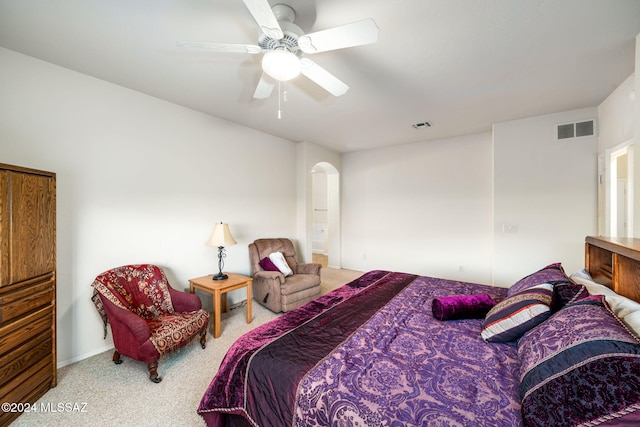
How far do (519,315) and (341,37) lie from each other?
1.81 meters

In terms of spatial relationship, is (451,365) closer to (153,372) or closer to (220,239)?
(153,372)

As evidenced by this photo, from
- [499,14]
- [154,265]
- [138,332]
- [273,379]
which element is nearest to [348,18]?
[499,14]

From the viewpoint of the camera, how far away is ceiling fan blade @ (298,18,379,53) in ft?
4.28

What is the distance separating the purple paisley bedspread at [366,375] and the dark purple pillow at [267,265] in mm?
1810

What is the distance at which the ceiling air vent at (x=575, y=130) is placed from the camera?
316cm

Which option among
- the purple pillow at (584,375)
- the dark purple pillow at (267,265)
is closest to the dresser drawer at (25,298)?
the dark purple pillow at (267,265)

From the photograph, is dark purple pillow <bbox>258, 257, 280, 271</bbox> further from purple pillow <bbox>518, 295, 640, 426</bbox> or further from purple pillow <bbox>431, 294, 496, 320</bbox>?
purple pillow <bbox>518, 295, 640, 426</bbox>

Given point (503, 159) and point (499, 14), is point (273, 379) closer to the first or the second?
point (499, 14)

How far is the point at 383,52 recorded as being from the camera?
6.66 feet

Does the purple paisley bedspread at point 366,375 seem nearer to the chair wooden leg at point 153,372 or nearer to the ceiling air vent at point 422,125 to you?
the chair wooden leg at point 153,372

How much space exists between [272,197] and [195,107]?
1.76 m

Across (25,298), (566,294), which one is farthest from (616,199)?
(25,298)

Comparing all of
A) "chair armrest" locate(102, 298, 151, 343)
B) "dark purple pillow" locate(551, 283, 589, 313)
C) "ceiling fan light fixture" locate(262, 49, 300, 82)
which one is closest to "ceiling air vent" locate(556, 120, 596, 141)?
"dark purple pillow" locate(551, 283, 589, 313)

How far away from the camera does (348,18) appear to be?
168 cm
